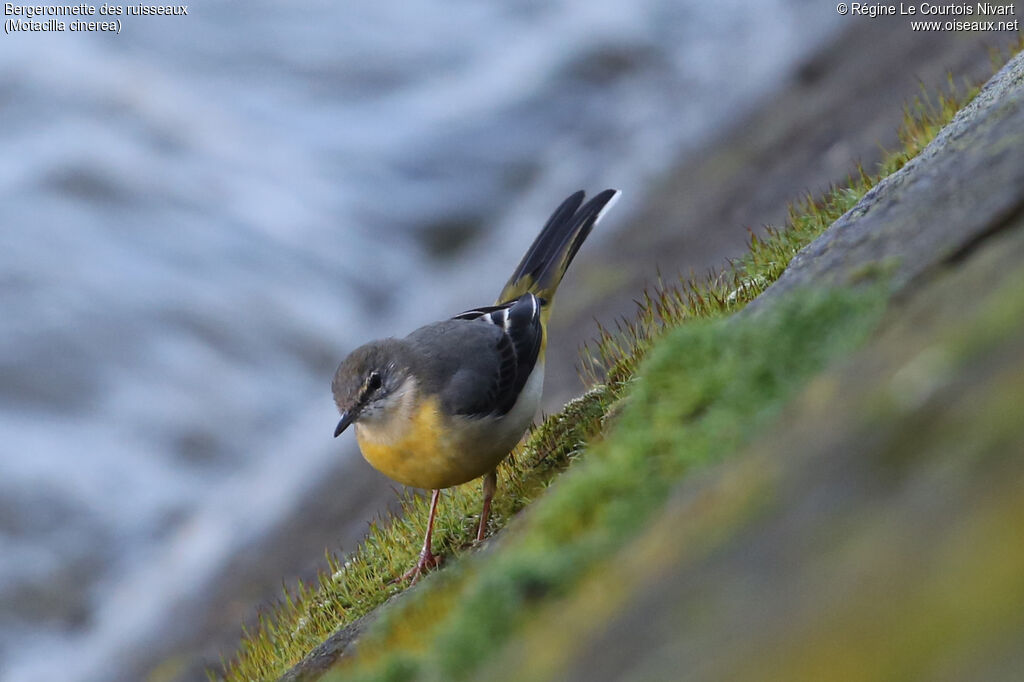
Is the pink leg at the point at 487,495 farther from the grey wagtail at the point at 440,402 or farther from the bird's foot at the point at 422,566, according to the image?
the bird's foot at the point at 422,566

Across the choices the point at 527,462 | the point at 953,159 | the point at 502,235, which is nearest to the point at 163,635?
the point at 527,462

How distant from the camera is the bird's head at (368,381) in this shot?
279 inches

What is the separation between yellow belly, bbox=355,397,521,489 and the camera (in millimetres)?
6883

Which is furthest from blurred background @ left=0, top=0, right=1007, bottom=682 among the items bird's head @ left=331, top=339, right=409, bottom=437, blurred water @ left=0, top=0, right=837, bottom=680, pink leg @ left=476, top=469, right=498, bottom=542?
bird's head @ left=331, top=339, right=409, bottom=437

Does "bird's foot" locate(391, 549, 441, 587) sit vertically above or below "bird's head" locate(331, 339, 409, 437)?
below

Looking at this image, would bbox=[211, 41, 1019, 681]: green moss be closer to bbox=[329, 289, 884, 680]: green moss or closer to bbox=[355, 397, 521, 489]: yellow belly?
bbox=[329, 289, 884, 680]: green moss
